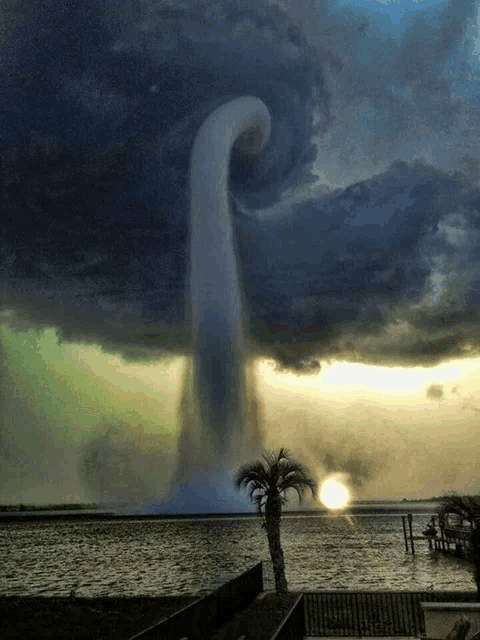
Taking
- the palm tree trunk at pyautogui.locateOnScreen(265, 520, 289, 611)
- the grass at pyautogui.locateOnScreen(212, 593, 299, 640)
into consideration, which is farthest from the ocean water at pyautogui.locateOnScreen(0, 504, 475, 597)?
the grass at pyautogui.locateOnScreen(212, 593, 299, 640)

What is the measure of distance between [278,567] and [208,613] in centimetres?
976

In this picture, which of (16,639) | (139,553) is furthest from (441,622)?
(139,553)

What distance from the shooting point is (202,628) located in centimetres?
1706

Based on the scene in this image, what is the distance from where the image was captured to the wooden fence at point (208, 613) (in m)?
13.2

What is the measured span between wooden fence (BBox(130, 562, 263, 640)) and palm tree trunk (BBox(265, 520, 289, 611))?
2.94 feet

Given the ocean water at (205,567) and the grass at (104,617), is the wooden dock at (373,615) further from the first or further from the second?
the ocean water at (205,567)

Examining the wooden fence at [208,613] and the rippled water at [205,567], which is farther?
the rippled water at [205,567]

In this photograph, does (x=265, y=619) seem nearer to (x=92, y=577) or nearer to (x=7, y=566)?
(x=92, y=577)

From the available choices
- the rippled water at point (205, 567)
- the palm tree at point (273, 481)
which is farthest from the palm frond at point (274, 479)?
the rippled water at point (205, 567)

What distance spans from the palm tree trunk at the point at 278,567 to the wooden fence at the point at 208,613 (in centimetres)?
90

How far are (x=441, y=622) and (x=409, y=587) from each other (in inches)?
1453

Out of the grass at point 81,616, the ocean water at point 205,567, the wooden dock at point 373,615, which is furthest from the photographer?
the ocean water at point 205,567

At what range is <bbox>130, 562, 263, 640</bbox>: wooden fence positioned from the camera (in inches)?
522

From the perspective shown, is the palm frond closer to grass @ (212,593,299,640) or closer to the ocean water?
grass @ (212,593,299,640)
